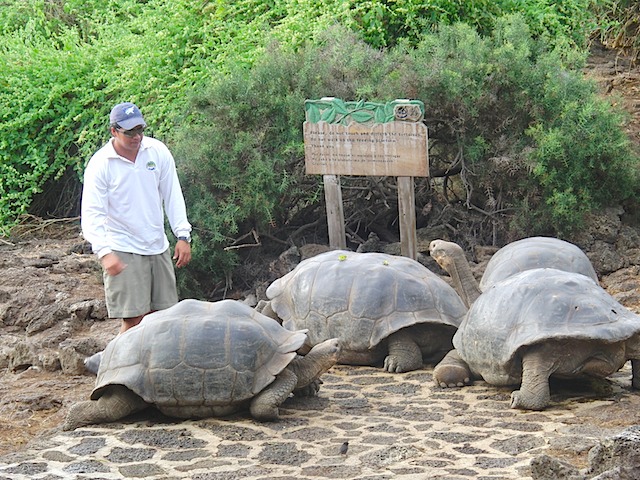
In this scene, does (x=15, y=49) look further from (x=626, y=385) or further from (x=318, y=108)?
(x=626, y=385)

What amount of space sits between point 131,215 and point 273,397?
64.2 inches

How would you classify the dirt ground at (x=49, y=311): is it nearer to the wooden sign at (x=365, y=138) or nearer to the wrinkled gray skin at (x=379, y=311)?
the wrinkled gray skin at (x=379, y=311)

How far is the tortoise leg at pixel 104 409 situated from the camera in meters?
5.93

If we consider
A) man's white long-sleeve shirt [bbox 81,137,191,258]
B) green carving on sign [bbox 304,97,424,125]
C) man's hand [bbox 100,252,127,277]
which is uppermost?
green carving on sign [bbox 304,97,424,125]

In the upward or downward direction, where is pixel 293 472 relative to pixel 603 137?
downward

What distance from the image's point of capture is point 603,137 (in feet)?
30.8

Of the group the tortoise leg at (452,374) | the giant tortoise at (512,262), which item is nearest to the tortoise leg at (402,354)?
the tortoise leg at (452,374)

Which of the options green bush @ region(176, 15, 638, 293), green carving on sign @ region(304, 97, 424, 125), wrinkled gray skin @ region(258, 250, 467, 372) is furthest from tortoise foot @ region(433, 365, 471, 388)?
green bush @ region(176, 15, 638, 293)

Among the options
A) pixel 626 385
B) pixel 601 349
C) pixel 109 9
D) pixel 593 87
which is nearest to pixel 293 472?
pixel 601 349

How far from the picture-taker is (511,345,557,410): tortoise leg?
5910mm

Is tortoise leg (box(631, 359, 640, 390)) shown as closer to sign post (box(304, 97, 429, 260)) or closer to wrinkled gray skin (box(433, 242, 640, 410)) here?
wrinkled gray skin (box(433, 242, 640, 410))

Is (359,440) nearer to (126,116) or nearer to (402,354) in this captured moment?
(402,354)

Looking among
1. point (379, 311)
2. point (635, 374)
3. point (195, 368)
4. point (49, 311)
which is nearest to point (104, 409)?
point (195, 368)

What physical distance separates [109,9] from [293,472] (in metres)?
11.1
